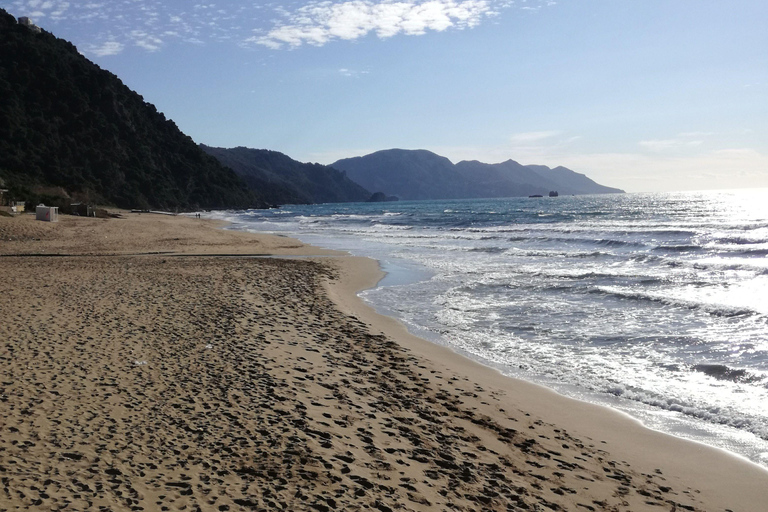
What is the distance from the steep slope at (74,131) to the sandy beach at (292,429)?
53.3m

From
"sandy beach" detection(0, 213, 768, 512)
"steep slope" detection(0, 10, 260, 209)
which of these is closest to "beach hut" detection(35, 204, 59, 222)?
"sandy beach" detection(0, 213, 768, 512)

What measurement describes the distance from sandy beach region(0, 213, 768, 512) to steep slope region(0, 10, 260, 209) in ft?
175

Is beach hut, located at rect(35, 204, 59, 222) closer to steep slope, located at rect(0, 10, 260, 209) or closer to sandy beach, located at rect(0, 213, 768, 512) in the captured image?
sandy beach, located at rect(0, 213, 768, 512)

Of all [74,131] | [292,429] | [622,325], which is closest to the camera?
[292,429]

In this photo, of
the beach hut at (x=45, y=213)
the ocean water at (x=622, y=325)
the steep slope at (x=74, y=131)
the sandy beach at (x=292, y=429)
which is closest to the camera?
the sandy beach at (x=292, y=429)

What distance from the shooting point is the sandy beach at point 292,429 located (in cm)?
394

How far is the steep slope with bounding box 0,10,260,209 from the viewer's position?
61.9m

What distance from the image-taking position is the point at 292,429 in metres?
5.01

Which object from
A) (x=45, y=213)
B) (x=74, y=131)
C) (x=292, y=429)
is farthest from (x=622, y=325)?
(x=74, y=131)

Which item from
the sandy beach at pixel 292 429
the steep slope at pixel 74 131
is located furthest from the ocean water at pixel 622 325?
the steep slope at pixel 74 131

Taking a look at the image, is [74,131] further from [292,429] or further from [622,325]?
[292,429]

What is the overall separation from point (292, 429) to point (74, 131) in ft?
263

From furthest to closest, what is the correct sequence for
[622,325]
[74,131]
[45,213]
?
1. [74,131]
2. [45,213]
3. [622,325]

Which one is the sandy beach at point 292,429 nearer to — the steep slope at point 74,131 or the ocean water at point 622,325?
the ocean water at point 622,325
